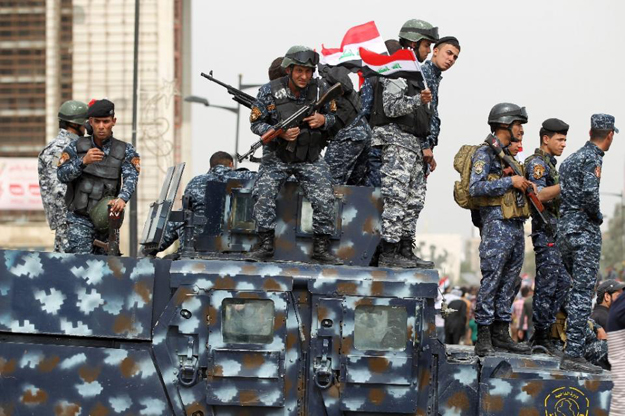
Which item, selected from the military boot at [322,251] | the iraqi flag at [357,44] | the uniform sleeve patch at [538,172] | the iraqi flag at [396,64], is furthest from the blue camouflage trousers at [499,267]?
the iraqi flag at [357,44]

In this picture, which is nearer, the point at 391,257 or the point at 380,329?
the point at 380,329

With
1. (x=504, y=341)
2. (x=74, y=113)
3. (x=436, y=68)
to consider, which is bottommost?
(x=504, y=341)

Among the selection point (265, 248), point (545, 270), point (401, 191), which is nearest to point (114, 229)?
point (265, 248)

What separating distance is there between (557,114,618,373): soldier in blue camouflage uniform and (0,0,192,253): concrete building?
49102mm

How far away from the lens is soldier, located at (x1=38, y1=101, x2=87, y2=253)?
1191cm

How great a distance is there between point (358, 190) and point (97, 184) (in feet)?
7.16

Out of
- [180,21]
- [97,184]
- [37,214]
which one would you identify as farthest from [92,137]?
[180,21]

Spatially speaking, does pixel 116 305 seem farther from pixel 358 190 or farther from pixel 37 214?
pixel 37 214

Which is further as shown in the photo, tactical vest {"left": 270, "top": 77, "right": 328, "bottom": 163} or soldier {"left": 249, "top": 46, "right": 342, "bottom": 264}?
tactical vest {"left": 270, "top": 77, "right": 328, "bottom": 163}

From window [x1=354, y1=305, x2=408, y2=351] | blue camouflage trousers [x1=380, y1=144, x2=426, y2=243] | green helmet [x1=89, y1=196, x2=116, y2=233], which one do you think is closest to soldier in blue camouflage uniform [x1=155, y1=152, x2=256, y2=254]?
green helmet [x1=89, y1=196, x2=116, y2=233]

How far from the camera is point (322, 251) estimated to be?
10.4 metres

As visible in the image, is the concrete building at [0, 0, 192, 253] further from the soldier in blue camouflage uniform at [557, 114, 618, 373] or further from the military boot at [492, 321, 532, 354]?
the military boot at [492, 321, 532, 354]

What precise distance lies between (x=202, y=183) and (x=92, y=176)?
4.61ft

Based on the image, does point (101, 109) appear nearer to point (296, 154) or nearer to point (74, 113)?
point (74, 113)
